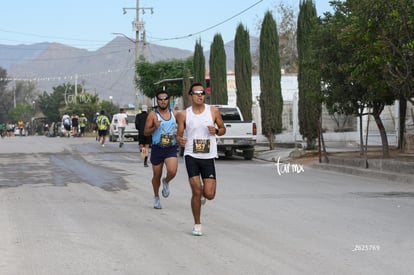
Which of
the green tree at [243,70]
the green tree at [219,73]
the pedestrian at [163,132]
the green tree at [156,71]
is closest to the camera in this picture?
the pedestrian at [163,132]

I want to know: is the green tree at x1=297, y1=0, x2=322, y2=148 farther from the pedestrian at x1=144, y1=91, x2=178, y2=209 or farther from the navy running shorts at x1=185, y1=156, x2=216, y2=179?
the navy running shorts at x1=185, y1=156, x2=216, y2=179

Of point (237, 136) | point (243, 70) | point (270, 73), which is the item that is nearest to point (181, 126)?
point (237, 136)

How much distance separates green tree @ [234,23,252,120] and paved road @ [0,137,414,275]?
18.6 metres

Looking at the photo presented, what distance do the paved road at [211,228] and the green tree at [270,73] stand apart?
47.3ft

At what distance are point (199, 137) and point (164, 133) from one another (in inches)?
96.5

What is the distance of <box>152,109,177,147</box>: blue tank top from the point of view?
12.4 metres

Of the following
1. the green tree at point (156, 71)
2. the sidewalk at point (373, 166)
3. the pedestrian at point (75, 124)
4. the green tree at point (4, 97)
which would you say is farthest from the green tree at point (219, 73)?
the green tree at point (4, 97)

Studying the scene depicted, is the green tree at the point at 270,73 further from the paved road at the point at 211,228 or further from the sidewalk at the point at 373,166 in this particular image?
the paved road at the point at 211,228

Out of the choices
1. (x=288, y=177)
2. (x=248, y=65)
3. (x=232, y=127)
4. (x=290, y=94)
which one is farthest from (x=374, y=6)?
(x=290, y=94)

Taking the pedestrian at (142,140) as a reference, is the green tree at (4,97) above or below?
above

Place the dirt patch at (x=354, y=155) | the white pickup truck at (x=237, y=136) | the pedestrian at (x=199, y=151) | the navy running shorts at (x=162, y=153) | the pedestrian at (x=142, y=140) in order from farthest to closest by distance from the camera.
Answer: the white pickup truck at (x=237, y=136), the dirt patch at (x=354, y=155), the pedestrian at (x=142, y=140), the navy running shorts at (x=162, y=153), the pedestrian at (x=199, y=151)

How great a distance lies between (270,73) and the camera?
32.8m

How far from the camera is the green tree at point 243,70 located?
122 feet

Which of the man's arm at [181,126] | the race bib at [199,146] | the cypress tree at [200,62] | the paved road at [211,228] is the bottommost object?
the paved road at [211,228]
